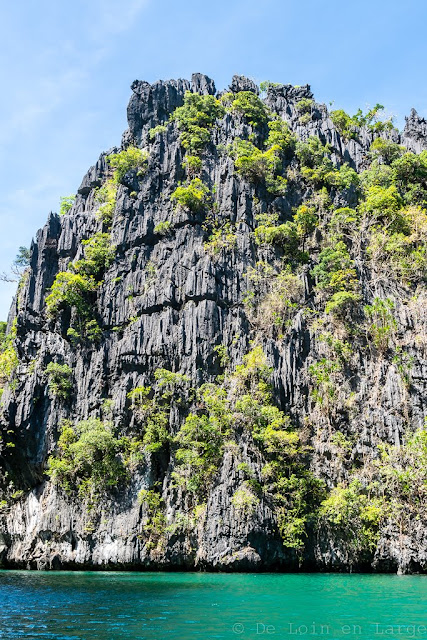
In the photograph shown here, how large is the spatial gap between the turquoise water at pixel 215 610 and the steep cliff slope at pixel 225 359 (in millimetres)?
6613

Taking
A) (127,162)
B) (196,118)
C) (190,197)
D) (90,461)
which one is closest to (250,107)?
(196,118)

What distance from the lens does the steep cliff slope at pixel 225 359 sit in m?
28.1

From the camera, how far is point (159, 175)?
143ft

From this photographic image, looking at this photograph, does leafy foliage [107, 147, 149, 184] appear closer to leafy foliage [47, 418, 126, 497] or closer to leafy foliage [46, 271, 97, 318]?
leafy foliage [46, 271, 97, 318]

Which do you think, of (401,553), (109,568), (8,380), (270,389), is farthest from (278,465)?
(8,380)

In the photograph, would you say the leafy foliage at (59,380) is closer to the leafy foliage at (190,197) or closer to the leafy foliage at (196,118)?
the leafy foliage at (190,197)

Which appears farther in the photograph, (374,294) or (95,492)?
(374,294)

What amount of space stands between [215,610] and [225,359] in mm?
20887

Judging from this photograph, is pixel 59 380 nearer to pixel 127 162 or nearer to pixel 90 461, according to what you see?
pixel 90 461

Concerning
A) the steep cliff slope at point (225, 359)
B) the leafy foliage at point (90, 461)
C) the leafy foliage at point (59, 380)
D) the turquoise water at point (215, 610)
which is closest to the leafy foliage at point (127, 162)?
the steep cliff slope at point (225, 359)

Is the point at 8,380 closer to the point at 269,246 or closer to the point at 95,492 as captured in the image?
the point at 95,492

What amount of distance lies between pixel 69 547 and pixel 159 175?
2808cm

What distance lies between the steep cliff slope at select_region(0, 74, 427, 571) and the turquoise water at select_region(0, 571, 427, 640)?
21.7 ft

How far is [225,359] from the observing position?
3406 cm
